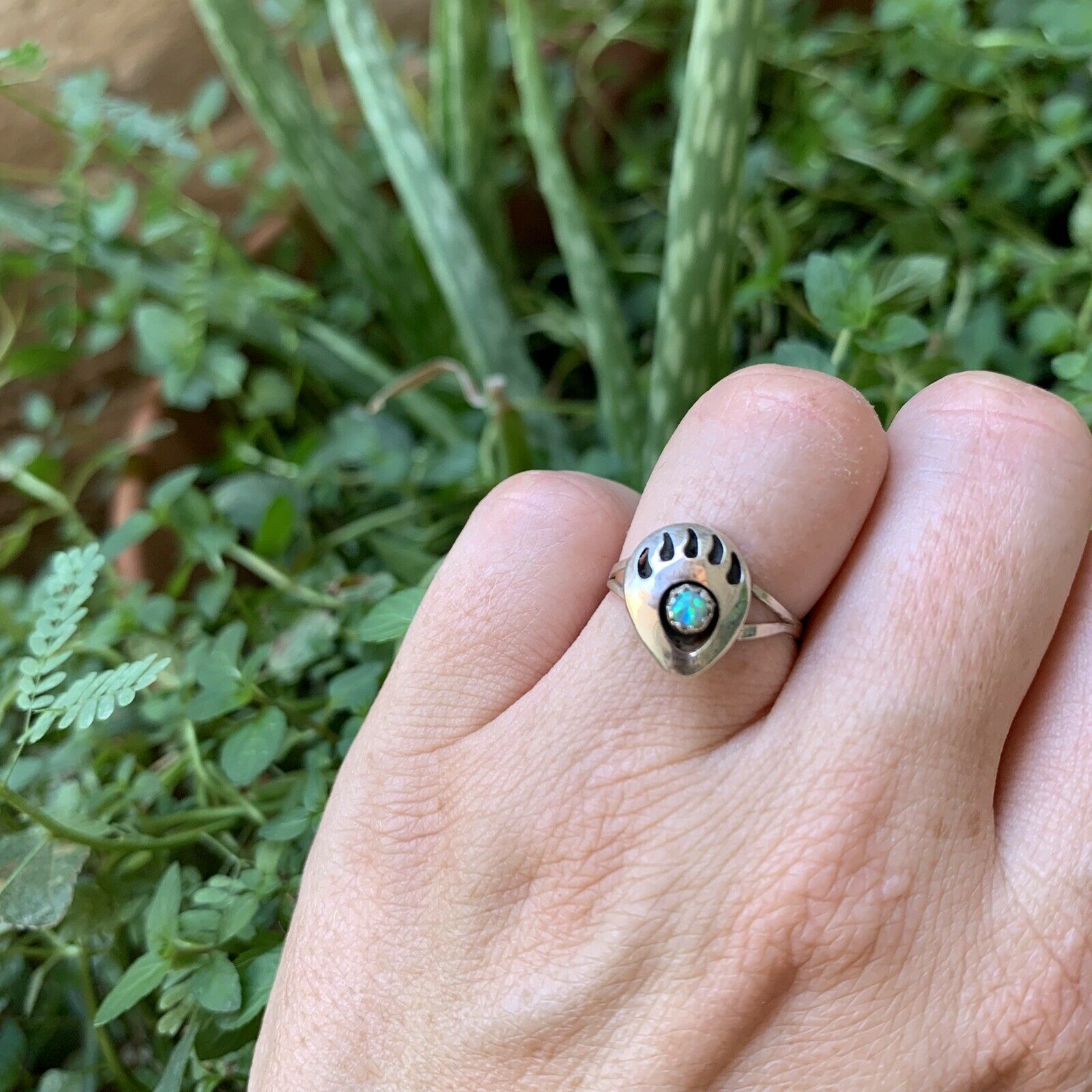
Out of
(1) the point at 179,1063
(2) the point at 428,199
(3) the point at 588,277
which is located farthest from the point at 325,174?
(1) the point at 179,1063

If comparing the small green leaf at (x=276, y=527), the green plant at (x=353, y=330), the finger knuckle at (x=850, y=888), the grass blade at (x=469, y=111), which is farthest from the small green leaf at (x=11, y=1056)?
the grass blade at (x=469, y=111)

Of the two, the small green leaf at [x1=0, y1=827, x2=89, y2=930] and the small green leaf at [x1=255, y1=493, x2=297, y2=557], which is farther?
the small green leaf at [x1=255, y1=493, x2=297, y2=557]

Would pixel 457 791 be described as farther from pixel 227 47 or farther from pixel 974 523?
pixel 227 47

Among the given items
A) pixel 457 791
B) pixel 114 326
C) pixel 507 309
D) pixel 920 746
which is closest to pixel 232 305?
pixel 114 326

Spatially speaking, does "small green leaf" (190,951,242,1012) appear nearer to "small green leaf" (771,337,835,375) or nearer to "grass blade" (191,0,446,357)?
"small green leaf" (771,337,835,375)

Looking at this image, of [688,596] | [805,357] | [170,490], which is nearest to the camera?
[688,596]

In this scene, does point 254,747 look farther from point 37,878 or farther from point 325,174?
point 325,174

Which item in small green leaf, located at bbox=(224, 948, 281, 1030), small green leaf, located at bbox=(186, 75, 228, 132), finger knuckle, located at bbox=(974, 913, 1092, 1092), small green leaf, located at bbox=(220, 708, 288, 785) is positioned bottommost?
finger knuckle, located at bbox=(974, 913, 1092, 1092)

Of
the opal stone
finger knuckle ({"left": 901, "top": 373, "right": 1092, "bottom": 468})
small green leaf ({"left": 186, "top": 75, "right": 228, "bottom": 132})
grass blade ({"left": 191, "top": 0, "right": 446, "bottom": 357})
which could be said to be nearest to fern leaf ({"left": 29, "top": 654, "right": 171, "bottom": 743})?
the opal stone
